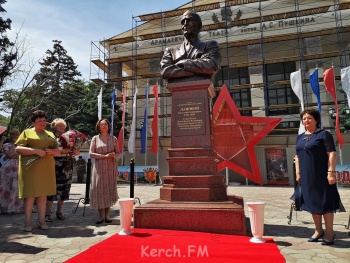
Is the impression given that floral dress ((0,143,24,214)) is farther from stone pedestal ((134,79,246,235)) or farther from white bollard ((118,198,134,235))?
white bollard ((118,198,134,235))

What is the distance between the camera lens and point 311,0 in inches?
816

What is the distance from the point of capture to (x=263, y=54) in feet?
66.4

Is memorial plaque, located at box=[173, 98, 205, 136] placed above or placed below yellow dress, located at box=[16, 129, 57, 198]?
above

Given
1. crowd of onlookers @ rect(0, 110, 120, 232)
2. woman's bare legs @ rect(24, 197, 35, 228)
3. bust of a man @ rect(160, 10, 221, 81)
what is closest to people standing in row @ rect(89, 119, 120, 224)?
crowd of onlookers @ rect(0, 110, 120, 232)

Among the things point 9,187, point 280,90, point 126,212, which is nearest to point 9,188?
point 9,187

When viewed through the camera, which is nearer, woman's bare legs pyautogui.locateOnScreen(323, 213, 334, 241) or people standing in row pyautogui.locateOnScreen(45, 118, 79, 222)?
woman's bare legs pyautogui.locateOnScreen(323, 213, 334, 241)

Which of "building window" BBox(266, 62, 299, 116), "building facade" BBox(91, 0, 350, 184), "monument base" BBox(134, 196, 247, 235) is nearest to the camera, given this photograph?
"monument base" BBox(134, 196, 247, 235)

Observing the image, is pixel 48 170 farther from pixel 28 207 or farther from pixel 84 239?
pixel 84 239

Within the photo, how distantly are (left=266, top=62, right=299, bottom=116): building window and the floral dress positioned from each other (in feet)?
59.9

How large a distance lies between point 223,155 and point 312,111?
19.9ft

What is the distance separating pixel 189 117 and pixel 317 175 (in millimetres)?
2064

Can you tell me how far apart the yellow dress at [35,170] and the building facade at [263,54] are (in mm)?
13976

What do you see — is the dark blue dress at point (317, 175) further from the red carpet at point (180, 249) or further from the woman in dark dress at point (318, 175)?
the red carpet at point (180, 249)

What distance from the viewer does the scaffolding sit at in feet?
64.1
